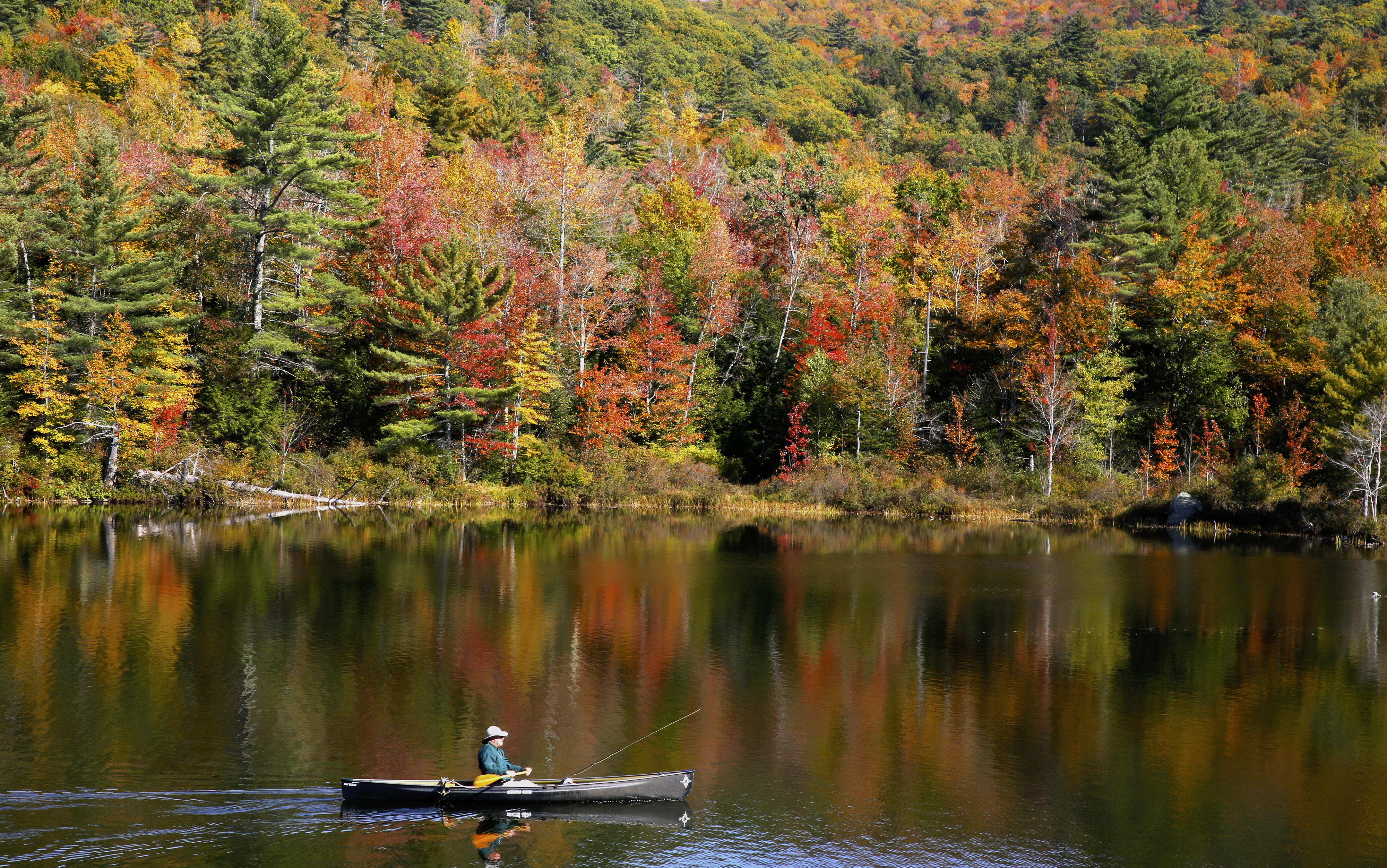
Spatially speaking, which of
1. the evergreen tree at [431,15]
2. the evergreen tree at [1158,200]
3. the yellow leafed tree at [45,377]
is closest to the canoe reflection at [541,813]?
the yellow leafed tree at [45,377]

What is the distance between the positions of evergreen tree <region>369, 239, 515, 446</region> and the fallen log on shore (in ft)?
14.1

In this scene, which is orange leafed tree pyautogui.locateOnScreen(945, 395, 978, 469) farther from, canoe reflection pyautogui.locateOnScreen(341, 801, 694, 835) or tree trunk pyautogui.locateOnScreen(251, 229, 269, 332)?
canoe reflection pyautogui.locateOnScreen(341, 801, 694, 835)

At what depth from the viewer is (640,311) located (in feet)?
200

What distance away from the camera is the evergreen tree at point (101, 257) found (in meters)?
47.8

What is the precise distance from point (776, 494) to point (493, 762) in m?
41.6

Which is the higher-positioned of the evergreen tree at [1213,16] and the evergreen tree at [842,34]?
the evergreen tree at [842,34]

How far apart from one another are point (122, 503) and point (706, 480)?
29.6m

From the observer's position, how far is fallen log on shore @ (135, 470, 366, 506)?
4959 cm

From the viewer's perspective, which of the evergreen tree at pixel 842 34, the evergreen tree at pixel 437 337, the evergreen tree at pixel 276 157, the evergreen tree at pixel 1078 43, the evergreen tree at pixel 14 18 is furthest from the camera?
the evergreen tree at pixel 842 34

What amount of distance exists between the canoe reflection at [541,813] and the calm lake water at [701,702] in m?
0.07

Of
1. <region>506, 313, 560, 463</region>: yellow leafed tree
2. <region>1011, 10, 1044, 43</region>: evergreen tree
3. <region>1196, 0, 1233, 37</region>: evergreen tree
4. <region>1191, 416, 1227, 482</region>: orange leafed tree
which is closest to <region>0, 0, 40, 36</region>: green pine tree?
<region>506, 313, 560, 463</region>: yellow leafed tree

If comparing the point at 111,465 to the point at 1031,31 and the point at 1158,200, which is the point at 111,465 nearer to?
the point at 1158,200

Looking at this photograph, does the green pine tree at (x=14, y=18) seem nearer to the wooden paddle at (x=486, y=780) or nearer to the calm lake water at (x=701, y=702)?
the calm lake water at (x=701, y=702)

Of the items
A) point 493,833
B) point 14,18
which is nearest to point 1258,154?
point 493,833
